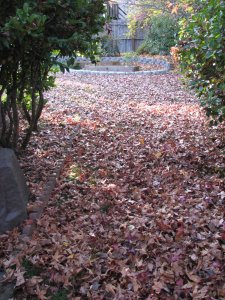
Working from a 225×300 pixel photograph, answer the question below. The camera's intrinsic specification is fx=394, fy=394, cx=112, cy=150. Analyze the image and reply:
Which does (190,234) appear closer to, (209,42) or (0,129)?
(209,42)

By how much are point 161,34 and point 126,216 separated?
63.0ft

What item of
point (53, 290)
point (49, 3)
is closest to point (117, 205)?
point (53, 290)

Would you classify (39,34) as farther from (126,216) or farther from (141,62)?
(141,62)

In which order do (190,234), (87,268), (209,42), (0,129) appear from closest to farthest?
1. (87,268)
2. (190,234)
3. (209,42)
4. (0,129)

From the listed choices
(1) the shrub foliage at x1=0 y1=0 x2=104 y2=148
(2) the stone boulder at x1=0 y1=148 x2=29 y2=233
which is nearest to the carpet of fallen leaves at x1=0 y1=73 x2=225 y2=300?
(2) the stone boulder at x1=0 y1=148 x2=29 y2=233

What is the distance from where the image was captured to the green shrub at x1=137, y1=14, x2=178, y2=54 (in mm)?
21562

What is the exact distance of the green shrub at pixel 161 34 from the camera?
849 inches

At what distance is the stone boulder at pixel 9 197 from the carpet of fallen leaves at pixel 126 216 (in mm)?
168

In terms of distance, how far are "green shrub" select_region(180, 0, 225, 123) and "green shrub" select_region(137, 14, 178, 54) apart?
52.8 feet

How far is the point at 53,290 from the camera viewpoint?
322 cm

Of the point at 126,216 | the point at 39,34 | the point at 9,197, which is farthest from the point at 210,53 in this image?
the point at 9,197

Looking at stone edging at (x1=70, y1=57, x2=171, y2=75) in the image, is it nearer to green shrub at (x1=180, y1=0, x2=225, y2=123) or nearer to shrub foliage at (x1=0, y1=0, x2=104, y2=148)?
green shrub at (x1=180, y1=0, x2=225, y2=123)

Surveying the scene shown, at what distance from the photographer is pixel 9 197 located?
12.9 feet

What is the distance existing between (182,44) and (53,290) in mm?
4588
